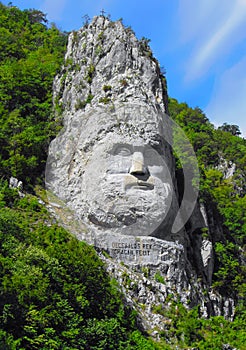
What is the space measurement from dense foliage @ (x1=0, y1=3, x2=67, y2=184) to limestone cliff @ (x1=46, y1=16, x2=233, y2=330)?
979 mm

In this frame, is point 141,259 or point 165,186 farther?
point 165,186

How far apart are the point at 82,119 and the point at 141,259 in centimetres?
779

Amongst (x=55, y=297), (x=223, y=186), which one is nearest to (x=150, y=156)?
(x=55, y=297)

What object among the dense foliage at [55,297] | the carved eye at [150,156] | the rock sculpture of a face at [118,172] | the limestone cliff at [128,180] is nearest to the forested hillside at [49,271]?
the dense foliage at [55,297]

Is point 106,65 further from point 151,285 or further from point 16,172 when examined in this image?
point 151,285

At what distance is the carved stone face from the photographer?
22375mm

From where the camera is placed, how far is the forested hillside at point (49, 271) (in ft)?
52.8

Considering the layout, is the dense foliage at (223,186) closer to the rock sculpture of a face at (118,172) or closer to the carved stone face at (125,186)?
the rock sculpture of a face at (118,172)

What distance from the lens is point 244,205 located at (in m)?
38.2

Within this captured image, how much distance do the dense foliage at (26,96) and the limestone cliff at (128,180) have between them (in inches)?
38.6

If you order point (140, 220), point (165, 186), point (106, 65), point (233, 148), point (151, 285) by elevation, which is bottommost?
point (151, 285)

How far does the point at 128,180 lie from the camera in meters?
22.8

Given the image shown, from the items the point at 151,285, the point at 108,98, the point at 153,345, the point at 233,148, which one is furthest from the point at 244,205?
the point at 153,345

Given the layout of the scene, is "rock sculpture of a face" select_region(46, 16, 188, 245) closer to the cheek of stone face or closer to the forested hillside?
the cheek of stone face
